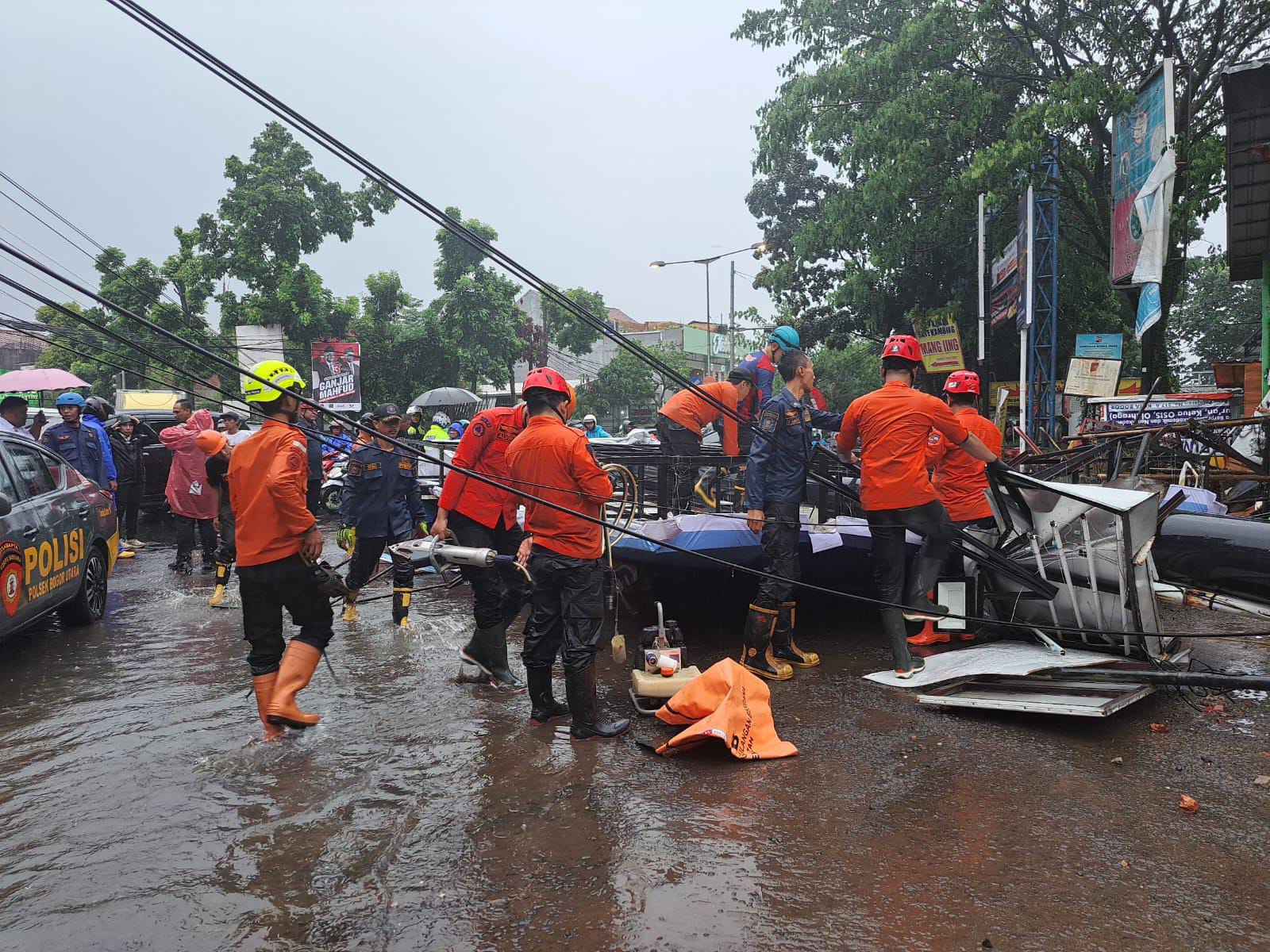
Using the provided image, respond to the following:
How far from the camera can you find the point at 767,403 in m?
5.87

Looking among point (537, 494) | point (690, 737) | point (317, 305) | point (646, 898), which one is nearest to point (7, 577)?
point (537, 494)

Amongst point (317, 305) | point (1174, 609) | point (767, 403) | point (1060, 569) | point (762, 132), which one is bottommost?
point (1174, 609)

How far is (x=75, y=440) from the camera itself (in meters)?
9.40

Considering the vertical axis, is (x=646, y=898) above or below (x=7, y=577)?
below

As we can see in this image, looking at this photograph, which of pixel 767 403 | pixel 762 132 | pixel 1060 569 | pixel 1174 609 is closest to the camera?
pixel 1060 569

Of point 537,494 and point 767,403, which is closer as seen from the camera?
point 537,494

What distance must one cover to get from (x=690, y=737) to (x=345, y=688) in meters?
2.48

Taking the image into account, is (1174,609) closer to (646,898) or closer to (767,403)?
(767,403)

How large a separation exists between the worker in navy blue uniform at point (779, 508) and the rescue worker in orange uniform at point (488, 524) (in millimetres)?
1504

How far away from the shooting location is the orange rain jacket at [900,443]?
5.25 metres

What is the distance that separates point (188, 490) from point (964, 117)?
15.4m

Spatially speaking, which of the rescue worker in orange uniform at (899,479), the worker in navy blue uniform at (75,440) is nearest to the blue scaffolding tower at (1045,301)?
the rescue worker in orange uniform at (899,479)

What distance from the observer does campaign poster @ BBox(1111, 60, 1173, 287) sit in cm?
1207

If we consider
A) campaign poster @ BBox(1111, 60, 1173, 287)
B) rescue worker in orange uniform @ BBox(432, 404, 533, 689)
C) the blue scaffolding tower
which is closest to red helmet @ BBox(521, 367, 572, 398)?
rescue worker in orange uniform @ BBox(432, 404, 533, 689)
